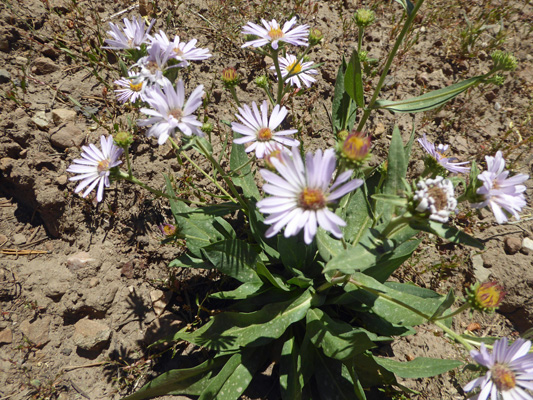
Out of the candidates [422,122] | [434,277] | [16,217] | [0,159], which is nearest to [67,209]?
[16,217]

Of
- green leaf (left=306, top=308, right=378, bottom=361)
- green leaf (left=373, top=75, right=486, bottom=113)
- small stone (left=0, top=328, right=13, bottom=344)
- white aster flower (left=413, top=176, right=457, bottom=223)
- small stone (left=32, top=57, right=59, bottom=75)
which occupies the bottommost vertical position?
green leaf (left=306, top=308, right=378, bottom=361)

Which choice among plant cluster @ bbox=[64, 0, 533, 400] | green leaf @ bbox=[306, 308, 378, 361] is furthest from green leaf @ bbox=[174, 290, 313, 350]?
green leaf @ bbox=[306, 308, 378, 361]

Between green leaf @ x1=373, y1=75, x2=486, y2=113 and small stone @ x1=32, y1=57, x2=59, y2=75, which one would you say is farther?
small stone @ x1=32, y1=57, x2=59, y2=75

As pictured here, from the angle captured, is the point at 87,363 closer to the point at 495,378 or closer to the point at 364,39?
the point at 495,378

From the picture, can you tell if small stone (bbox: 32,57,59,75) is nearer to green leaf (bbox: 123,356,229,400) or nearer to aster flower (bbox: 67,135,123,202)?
aster flower (bbox: 67,135,123,202)

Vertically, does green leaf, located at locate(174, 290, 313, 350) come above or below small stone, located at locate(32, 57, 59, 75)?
below

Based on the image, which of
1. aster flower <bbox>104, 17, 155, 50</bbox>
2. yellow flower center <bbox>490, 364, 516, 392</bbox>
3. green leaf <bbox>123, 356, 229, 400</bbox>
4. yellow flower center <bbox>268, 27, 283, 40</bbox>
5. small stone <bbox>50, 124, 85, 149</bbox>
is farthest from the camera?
small stone <bbox>50, 124, 85, 149</bbox>

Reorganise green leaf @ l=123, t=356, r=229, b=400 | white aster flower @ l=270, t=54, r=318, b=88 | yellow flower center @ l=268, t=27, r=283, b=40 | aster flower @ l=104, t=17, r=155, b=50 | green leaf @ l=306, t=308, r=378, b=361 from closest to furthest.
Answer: green leaf @ l=306, t=308, r=378, b=361, aster flower @ l=104, t=17, r=155, b=50, green leaf @ l=123, t=356, r=229, b=400, yellow flower center @ l=268, t=27, r=283, b=40, white aster flower @ l=270, t=54, r=318, b=88
